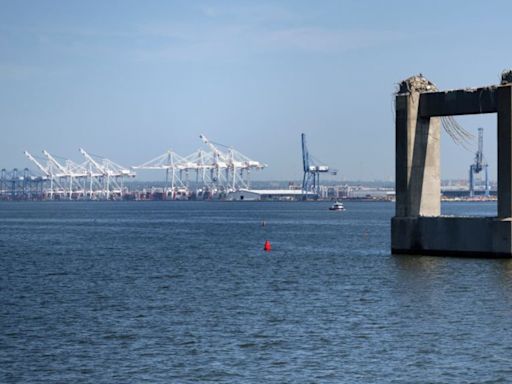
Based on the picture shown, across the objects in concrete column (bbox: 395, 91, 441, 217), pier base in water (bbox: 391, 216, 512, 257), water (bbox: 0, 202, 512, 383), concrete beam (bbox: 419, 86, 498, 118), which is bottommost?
water (bbox: 0, 202, 512, 383)

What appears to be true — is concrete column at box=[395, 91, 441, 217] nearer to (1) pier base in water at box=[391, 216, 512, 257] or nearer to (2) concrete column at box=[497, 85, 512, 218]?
(1) pier base in water at box=[391, 216, 512, 257]

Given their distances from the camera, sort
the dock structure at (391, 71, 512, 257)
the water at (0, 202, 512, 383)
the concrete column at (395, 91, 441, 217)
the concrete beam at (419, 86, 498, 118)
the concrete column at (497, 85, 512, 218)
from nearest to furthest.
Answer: the water at (0, 202, 512, 383), the concrete column at (497, 85, 512, 218), the dock structure at (391, 71, 512, 257), the concrete beam at (419, 86, 498, 118), the concrete column at (395, 91, 441, 217)

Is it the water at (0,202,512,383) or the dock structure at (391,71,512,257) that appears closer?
the water at (0,202,512,383)

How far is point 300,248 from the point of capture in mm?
72188

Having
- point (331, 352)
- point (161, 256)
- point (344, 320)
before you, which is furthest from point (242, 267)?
point (331, 352)

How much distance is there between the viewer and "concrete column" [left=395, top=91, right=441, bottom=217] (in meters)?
51.1

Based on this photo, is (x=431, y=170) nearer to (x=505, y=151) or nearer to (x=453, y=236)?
(x=453, y=236)

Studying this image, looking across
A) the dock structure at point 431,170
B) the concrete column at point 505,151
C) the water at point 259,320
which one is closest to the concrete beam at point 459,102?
the dock structure at point 431,170

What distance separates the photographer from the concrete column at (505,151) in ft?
154

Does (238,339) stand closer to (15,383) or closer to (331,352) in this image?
(331,352)

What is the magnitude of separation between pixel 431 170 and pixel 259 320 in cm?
1993

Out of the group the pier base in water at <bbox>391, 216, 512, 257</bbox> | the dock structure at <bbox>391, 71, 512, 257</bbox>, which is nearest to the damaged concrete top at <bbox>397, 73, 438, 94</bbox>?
the dock structure at <bbox>391, 71, 512, 257</bbox>

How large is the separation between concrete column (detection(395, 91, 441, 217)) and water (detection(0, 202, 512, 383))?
252 centimetres

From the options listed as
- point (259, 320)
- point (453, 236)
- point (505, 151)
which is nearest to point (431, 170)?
point (453, 236)
